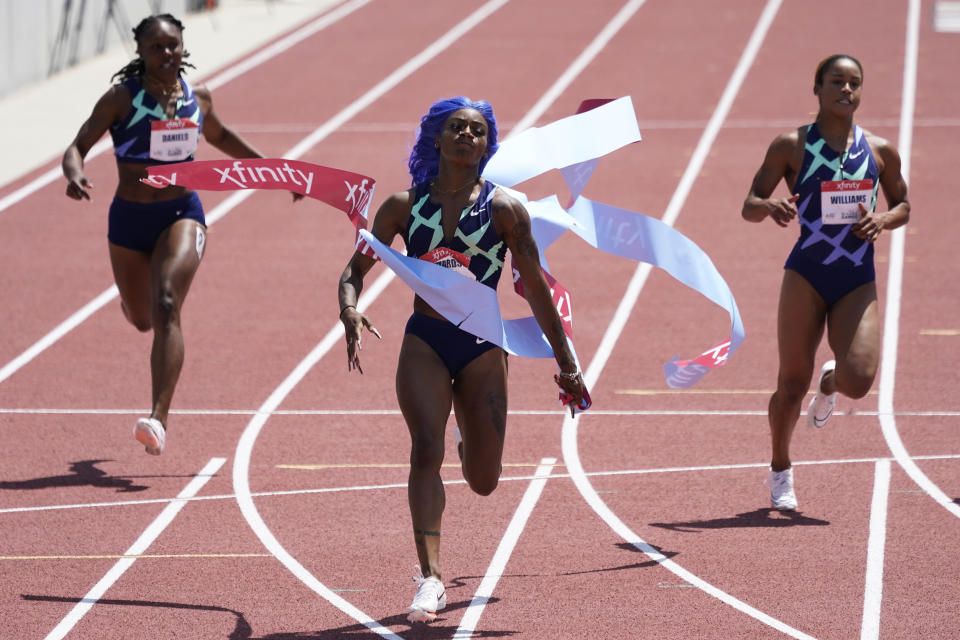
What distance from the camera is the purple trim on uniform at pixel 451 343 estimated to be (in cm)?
611

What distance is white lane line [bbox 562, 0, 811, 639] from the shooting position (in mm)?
6211

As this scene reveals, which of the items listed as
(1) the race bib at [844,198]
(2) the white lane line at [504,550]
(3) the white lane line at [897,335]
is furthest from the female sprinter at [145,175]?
(3) the white lane line at [897,335]

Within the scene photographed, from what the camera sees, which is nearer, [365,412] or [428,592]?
[428,592]

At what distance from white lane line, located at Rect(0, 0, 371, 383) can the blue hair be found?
16.2 feet

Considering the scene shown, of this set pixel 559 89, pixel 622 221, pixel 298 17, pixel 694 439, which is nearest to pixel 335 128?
pixel 559 89

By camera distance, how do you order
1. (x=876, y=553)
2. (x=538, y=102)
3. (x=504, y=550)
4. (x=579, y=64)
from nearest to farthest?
(x=876, y=553)
(x=504, y=550)
(x=538, y=102)
(x=579, y=64)

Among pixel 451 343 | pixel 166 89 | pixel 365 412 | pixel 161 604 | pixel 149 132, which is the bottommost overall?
pixel 365 412

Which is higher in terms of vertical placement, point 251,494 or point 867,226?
point 867,226

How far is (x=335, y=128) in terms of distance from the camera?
1950 cm

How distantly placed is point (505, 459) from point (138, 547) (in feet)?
7.29

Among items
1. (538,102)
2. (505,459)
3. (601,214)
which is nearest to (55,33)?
(538,102)

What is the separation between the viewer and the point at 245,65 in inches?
926

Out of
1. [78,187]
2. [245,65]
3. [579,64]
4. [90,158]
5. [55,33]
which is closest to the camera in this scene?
[78,187]

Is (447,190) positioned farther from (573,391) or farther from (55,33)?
(55,33)
